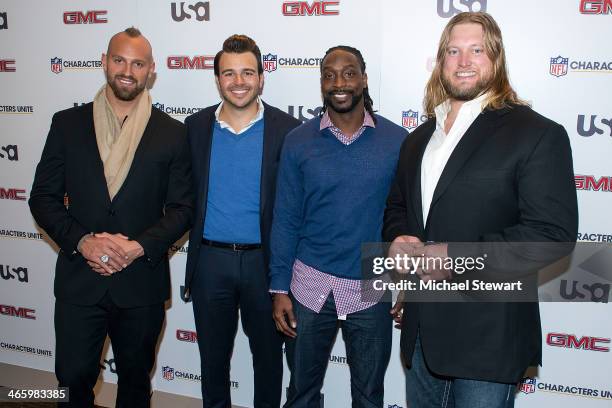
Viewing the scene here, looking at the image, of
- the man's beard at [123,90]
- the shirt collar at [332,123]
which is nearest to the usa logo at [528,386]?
the shirt collar at [332,123]

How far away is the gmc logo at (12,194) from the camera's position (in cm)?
433

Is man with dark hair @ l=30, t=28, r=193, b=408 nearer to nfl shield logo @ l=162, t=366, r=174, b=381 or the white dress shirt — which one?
nfl shield logo @ l=162, t=366, r=174, b=381

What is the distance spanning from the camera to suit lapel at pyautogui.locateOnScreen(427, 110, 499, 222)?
1.95 m

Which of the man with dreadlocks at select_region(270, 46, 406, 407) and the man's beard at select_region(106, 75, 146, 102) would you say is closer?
the man with dreadlocks at select_region(270, 46, 406, 407)

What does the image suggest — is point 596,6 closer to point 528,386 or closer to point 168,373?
point 528,386

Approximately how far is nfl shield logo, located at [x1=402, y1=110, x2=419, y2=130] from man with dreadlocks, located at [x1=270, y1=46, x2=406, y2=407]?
724 mm

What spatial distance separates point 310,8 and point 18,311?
11.2 ft

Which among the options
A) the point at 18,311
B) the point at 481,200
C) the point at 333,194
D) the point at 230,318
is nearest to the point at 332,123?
the point at 333,194

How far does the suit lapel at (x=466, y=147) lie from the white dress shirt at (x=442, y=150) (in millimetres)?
51

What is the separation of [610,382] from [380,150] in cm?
210

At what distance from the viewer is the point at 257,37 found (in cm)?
361

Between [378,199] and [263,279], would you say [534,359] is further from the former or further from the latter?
[263,279]

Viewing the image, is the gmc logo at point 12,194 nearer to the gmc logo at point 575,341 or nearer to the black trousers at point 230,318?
the black trousers at point 230,318

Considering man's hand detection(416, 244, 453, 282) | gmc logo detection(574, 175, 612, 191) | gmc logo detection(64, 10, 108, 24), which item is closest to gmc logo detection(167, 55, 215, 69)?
gmc logo detection(64, 10, 108, 24)
